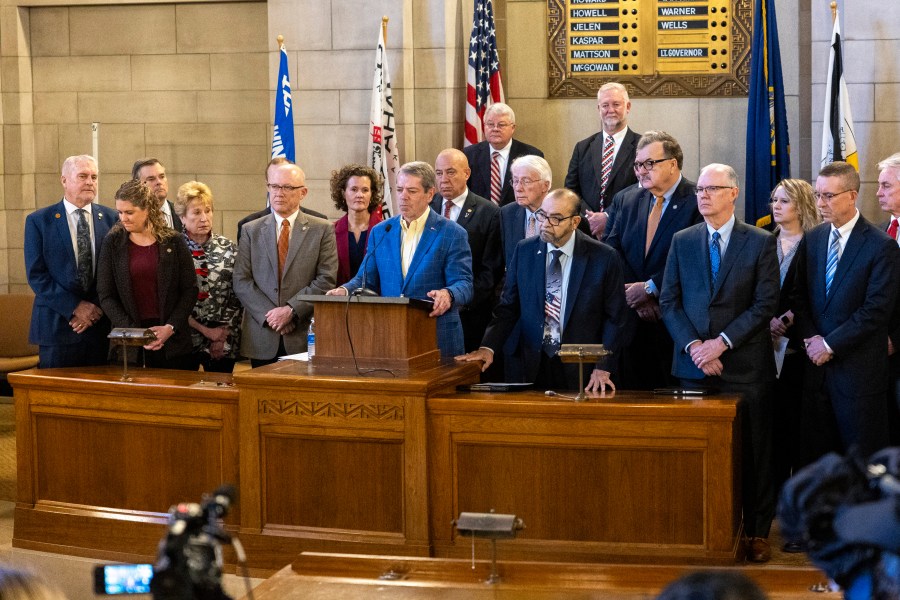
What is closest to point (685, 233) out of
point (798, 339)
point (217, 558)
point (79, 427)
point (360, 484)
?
point (798, 339)

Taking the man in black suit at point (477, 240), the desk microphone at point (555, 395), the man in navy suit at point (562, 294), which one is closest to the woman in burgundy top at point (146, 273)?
the man in black suit at point (477, 240)

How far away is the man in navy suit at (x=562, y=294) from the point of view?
200 inches

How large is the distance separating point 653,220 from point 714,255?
0.88 meters

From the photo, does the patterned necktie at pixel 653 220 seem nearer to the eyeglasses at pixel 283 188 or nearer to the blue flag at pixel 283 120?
the eyeglasses at pixel 283 188

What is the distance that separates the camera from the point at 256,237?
19.3ft

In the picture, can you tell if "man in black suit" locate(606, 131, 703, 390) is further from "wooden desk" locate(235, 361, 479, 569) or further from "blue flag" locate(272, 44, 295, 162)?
"blue flag" locate(272, 44, 295, 162)

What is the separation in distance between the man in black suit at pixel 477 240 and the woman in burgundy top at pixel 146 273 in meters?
1.37

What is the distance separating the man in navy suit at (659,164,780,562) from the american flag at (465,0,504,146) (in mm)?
3093

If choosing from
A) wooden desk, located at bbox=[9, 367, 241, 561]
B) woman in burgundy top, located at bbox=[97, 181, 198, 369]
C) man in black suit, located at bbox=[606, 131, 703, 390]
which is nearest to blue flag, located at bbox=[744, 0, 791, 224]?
man in black suit, located at bbox=[606, 131, 703, 390]

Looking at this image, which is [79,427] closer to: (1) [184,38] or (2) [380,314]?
(2) [380,314]

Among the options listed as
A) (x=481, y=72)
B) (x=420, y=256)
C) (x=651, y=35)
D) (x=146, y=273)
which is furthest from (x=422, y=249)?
(x=651, y=35)

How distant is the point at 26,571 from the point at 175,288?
389 centimetres

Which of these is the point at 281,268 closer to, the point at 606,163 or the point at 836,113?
the point at 606,163

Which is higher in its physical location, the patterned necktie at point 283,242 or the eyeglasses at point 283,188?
the eyeglasses at point 283,188
